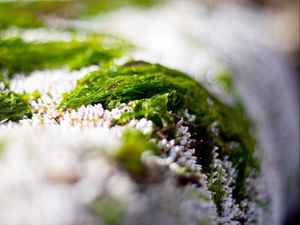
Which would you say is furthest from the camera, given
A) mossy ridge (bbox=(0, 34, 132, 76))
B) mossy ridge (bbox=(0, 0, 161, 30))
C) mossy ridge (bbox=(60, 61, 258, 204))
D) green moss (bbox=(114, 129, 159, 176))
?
mossy ridge (bbox=(0, 0, 161, 30))

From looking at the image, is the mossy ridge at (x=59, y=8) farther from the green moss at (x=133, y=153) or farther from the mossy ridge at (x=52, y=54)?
the green moss at (x=133, y=153)

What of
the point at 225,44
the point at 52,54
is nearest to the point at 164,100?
the point at 52,54

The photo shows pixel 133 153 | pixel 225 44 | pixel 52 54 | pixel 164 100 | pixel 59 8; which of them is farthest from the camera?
pixel 59 8

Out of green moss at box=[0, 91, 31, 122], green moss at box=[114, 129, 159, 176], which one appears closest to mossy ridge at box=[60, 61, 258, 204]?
green moss at box=[0, 91, 31, 122]

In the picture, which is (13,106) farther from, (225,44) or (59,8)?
(59,8)

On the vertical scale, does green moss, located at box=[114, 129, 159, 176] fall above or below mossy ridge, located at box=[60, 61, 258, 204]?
below

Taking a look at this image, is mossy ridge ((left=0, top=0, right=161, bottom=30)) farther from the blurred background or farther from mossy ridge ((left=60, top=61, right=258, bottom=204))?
mossy ridge ((left=60, top=61, right=258, bottom=204))

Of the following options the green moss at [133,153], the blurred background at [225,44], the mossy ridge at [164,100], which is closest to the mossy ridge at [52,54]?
the blurred background at [225,44]

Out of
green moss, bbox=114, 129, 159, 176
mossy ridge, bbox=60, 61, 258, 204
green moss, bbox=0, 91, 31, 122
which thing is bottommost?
green moss, bbox=114, 129, 159, 176
